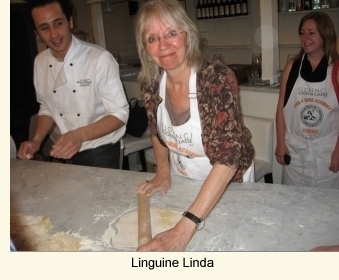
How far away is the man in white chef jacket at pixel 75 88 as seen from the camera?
1.36 metres

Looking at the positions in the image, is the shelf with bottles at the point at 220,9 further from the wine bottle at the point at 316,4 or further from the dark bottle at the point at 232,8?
the wine bottle at the point at 316,4

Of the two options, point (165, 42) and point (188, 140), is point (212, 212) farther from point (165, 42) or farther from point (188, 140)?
point (165, 42)

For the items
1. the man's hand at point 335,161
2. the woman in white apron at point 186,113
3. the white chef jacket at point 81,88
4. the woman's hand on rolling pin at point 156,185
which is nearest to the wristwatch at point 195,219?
the woman in white apron at point 186,113

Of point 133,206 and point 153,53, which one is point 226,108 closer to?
point 153,53

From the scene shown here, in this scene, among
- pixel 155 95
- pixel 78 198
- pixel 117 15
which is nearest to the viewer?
pixel 78 198

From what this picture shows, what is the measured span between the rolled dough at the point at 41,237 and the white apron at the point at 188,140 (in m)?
0.45

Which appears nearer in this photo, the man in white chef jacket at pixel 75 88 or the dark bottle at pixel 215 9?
the man in white chef jacket at pixel 75 88

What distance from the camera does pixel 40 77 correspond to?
1.62m

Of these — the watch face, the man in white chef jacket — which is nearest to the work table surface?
the watch face

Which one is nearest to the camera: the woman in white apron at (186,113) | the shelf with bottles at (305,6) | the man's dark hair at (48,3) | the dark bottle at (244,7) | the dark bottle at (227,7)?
the woman in white apron at (186,113)

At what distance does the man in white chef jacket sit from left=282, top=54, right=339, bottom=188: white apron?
0.85m

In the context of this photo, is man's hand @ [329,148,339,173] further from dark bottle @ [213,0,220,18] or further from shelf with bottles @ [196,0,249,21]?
dark bottle @ [213,0,220,18]

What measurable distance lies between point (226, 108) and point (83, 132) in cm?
58
